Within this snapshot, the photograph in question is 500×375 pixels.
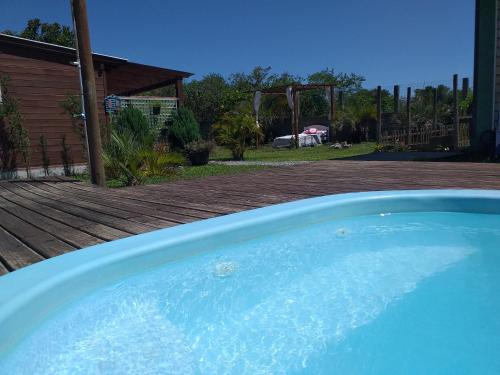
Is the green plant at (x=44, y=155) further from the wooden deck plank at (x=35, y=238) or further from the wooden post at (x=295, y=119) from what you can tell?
the wooden post at (x=295, y=119)

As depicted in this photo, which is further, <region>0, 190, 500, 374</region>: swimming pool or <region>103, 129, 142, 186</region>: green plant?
<region>103, 129, 142, 186</region>: green plant

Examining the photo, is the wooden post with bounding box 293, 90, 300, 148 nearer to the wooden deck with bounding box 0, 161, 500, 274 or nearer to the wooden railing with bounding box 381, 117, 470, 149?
the wooden railing with bounding box 381, 117, 470, 149

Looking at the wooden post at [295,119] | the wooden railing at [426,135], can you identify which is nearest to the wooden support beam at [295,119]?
the wooden post at [295,119]

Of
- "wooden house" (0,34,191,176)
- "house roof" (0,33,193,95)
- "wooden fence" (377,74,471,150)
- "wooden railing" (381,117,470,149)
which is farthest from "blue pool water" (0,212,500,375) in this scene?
"wooden railing" (381,117,470,149)

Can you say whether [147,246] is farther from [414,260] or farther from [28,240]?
[414,260]

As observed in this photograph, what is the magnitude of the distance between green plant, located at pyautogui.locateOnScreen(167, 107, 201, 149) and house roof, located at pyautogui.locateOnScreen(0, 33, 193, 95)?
4.98 feet

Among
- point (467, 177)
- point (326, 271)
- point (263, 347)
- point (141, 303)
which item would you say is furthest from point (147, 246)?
point (467, 177)

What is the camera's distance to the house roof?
9.48 metres

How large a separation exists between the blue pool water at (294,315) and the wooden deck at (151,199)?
24.1 inches

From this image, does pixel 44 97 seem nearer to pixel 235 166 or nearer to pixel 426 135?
pixel 235 166

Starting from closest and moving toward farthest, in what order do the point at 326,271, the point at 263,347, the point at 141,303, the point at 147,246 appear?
the point at 263,347 < the point at 141,303 < the point at 147,246 < the point at 326,271

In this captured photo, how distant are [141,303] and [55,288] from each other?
624 mm

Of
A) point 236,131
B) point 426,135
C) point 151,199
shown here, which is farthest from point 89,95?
point 426,135

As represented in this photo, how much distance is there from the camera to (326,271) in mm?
3629
